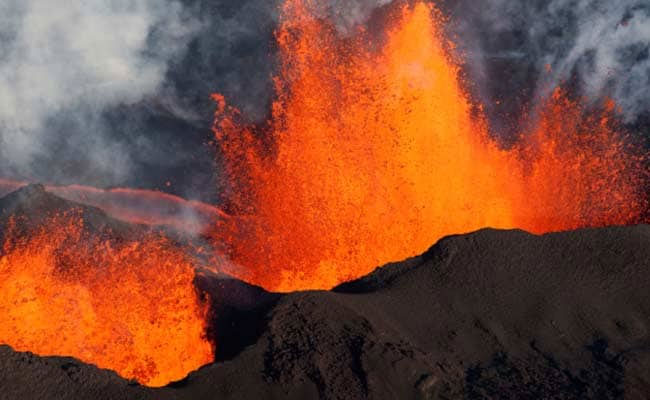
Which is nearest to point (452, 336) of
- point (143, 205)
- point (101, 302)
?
point (101, 302)

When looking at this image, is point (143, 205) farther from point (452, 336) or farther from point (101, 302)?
point (452, 336)

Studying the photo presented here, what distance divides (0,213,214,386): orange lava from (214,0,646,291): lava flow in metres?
3.88

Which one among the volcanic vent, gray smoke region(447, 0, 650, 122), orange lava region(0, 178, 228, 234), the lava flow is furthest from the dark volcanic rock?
gray smoke region(447, 0, 650, 122)

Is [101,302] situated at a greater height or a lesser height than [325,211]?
lesser

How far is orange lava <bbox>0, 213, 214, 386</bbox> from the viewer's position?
13.3m

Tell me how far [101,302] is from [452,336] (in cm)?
754

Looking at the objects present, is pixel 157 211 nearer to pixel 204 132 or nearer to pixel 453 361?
pixel 204 132

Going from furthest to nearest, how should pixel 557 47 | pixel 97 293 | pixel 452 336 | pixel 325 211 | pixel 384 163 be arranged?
pixel 557 47 → pixel 384 163 → pixel 325 211 → pixel 97 293 → pixel 452 336

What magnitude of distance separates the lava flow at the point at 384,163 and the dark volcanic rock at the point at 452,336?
649cm

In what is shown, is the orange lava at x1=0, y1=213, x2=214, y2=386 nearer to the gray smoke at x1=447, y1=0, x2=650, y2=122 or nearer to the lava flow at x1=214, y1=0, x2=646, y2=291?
the lava flow at x1=214, y1=0, x2=646, y2=291

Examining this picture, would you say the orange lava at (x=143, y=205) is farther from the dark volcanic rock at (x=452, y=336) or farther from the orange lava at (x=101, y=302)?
the dark volcanic rock at (x=452, y=336)

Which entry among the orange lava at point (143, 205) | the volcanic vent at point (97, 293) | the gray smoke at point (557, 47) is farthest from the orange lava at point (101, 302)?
the gray smoke at point (557, 47)

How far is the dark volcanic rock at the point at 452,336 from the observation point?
9.27m

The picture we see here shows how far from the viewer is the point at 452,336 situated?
33.8ft
